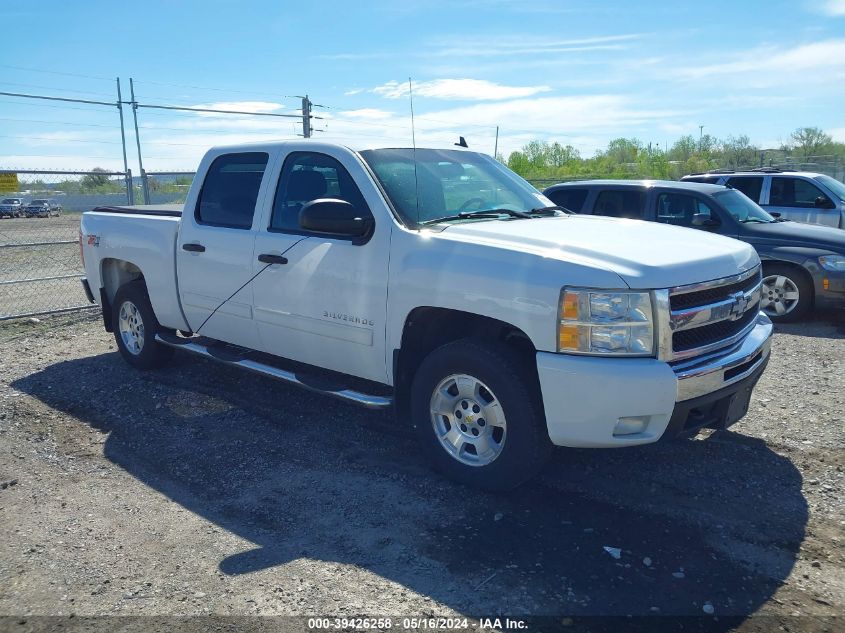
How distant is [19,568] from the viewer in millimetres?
3637

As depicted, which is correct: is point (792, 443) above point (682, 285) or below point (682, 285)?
below

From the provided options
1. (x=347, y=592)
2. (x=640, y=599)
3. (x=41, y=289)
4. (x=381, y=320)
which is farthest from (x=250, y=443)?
(x=41, y=289)

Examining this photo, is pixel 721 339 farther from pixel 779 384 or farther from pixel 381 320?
pixel 779 384

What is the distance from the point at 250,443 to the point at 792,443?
3.76m

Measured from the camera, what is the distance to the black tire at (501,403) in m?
3.91

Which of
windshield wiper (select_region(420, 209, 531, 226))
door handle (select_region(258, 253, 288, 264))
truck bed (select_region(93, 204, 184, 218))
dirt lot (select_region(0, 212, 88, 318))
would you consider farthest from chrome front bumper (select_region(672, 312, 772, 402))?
dirt lot (select_region(0, 212, 88, 318))

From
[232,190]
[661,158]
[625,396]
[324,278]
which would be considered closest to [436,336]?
[324,278]

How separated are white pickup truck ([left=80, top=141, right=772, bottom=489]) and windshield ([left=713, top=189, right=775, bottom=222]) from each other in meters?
4.61

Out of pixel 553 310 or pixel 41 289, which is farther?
pixel 41 289

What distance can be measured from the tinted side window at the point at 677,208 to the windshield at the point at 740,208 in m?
0.27

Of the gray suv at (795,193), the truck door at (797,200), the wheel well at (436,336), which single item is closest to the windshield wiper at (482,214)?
the wheel well at (436,336)

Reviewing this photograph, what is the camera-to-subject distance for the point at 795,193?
1160cm

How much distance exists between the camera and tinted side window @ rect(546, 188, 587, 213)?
31.4ft

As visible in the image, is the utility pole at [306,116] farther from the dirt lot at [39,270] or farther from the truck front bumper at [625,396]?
the truck front bumper at [625,396]
